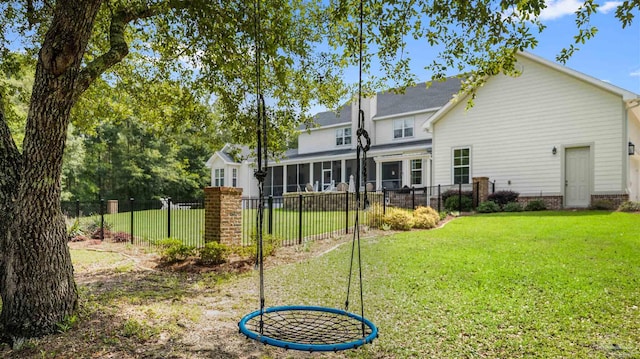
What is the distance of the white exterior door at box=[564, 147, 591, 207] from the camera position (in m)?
16.3

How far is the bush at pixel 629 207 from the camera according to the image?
1411 cm

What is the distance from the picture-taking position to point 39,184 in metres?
4.18

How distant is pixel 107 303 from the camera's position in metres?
5.44

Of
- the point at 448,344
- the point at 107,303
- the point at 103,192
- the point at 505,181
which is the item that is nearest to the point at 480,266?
the point at 448,344

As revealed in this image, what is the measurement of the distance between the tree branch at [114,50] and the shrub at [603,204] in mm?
15646

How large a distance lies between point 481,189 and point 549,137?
3400 mm

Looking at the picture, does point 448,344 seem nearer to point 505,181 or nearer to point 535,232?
point 535,232

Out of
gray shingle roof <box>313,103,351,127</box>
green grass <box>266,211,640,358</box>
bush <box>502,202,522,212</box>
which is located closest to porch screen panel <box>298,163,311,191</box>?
gray shingle roof <box>313,103,351,127</box>

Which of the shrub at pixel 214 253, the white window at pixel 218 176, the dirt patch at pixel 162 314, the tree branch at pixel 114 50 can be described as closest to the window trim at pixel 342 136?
the white window at pixel 218 176

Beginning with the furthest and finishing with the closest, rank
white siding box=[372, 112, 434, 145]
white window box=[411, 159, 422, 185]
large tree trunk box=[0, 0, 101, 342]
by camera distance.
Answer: white siding box=[372, 112, 434, 145]
white window box=[411, 159, 422, 185]
large tree trunk box=[0, 0, 101, 342]

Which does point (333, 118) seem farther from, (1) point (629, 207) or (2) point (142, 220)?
(1) point (629, 207)

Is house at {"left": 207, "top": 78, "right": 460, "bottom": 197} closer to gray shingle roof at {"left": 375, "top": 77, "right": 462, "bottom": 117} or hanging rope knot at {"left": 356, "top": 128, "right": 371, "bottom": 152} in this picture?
gray shingle roof at {"left": 375, "top": 77, "right": 462, "bottom": 117}

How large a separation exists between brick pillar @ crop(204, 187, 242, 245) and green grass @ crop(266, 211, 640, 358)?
1.90 metres

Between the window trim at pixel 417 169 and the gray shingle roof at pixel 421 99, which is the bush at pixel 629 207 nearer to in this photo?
the window trim at pixel 417 169
